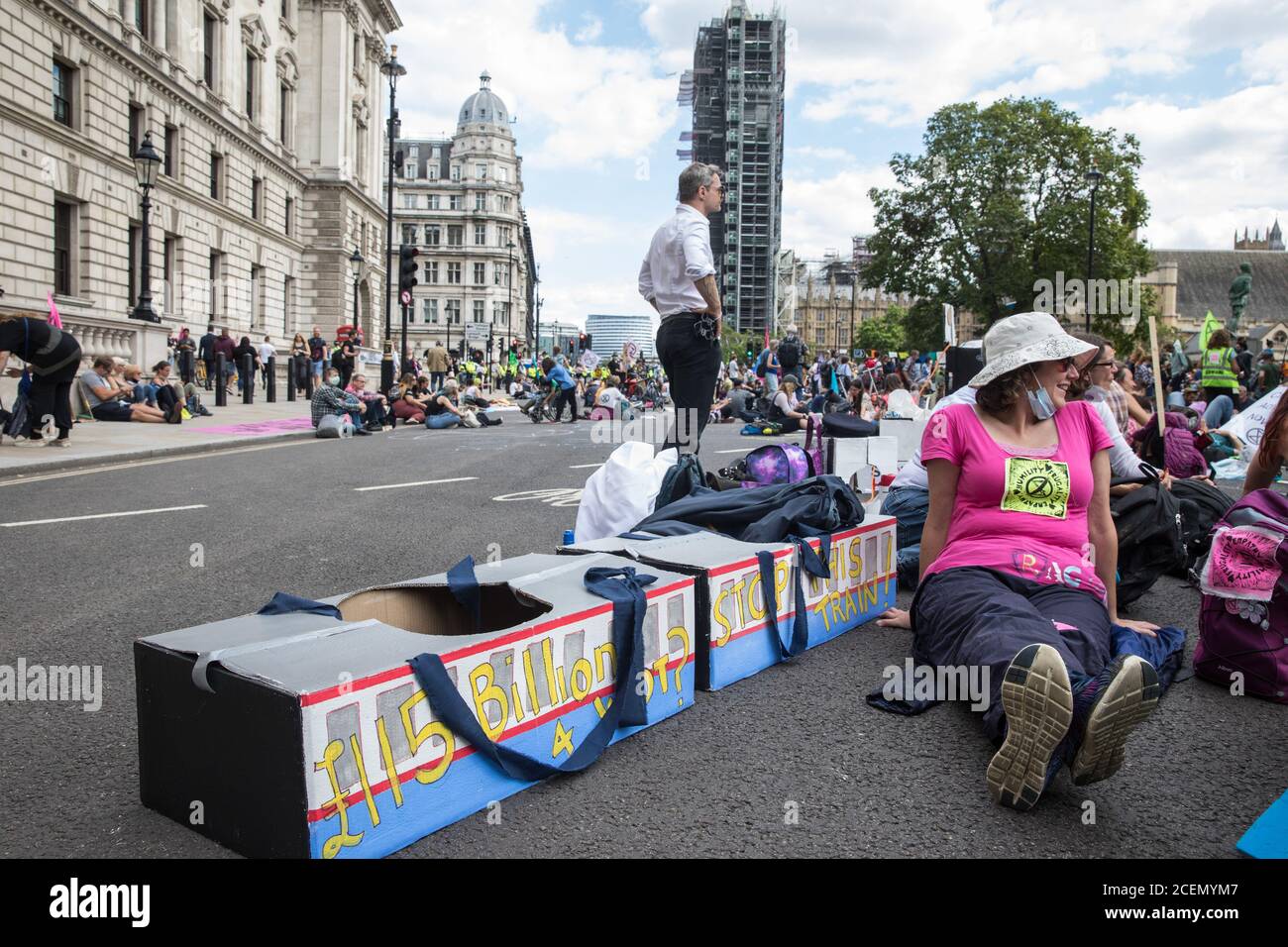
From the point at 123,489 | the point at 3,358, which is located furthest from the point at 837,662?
the point at 3,358

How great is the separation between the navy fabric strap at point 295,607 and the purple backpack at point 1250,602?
3121mm

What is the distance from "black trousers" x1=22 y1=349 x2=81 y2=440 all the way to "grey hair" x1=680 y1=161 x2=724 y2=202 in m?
8.86

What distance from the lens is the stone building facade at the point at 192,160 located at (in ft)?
79.7

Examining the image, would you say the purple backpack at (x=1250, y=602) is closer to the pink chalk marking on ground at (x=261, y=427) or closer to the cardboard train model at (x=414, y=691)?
the cardboard train model at (x=414, y=691)

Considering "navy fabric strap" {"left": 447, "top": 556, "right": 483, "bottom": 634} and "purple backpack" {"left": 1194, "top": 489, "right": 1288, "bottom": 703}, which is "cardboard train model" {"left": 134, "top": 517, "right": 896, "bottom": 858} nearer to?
"navy fabric strap" {"left": 447, "top": 556, "right": 483, "bottom": 634}

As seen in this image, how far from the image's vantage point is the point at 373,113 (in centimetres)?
5600

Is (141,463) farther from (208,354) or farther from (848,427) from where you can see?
(208,354)

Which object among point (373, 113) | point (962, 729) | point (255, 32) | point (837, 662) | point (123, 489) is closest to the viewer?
point (962, 729)

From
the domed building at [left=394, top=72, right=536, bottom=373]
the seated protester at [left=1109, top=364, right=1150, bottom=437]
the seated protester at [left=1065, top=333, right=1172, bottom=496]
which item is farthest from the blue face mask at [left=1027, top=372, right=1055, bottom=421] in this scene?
the domed building at [left=394, top=72, right=536, bottom=373]

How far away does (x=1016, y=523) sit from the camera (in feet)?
11.7

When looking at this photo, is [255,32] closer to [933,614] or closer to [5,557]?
[5,557]

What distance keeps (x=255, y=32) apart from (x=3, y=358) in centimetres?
3398

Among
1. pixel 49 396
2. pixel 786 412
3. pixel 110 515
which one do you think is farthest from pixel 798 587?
pixel 786 412

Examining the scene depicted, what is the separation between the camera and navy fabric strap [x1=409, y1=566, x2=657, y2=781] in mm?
2400
